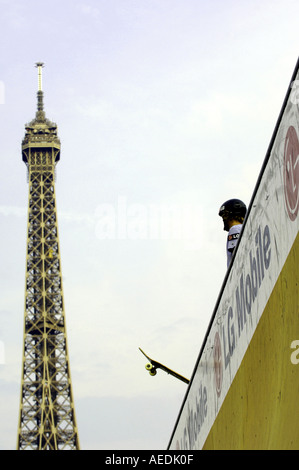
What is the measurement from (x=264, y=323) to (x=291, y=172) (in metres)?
0.96

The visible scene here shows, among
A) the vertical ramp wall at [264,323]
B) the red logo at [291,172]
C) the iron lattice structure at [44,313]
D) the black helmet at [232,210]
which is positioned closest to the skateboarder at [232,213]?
the black helmet at [232,210]

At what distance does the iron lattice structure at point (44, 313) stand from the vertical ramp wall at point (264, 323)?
66041 millimetres

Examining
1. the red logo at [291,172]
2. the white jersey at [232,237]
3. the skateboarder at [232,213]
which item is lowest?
the red logo at [291,172]

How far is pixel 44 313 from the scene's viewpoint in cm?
7650

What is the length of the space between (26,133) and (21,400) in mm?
25215

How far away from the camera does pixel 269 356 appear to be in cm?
471

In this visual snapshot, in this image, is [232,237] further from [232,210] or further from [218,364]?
[218,364]

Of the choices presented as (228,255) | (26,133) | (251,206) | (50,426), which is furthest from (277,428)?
(26,133)

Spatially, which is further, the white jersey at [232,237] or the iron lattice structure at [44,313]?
the iron lattice structure at [44,313]

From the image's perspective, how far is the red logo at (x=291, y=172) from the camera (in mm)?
4242

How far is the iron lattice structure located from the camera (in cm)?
7175

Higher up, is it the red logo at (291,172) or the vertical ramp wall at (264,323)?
the red logo at (291,172)

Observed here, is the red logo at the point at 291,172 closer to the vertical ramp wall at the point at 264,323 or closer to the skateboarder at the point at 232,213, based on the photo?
the vertical ramp wall at the point at 264,323

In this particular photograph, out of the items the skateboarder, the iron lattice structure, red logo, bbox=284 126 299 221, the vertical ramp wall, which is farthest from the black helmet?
the iron lattice structure
